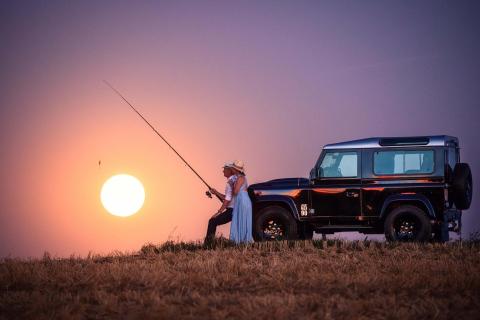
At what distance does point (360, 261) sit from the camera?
1305 cm

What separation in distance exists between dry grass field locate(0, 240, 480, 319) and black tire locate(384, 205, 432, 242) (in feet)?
2.84

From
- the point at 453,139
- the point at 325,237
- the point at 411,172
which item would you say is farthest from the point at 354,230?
the point at 453,139

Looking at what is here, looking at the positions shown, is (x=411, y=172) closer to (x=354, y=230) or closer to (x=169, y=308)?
(x=354, y=230)

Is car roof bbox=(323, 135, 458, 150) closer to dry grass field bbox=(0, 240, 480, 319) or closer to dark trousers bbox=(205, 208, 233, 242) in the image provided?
dry grass field bbox=(0, 240, 480, 319)

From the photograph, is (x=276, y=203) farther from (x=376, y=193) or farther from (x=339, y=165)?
(x=376, y=193)

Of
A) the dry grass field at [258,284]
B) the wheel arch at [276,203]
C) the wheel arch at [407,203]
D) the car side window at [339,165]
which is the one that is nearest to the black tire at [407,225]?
the wheel arch at [407,203]

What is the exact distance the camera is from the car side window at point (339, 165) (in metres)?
16.3

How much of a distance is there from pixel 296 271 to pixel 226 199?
4.50m

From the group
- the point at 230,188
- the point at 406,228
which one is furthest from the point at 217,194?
the point at 406,228

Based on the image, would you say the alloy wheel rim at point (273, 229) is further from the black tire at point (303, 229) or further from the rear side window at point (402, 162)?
the rear side window at point (402, 162)

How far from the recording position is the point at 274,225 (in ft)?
55.3

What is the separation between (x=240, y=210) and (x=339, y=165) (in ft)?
7.70

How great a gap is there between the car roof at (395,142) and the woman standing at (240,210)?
1.98m

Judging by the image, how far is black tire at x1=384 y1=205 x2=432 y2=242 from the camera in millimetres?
15711
